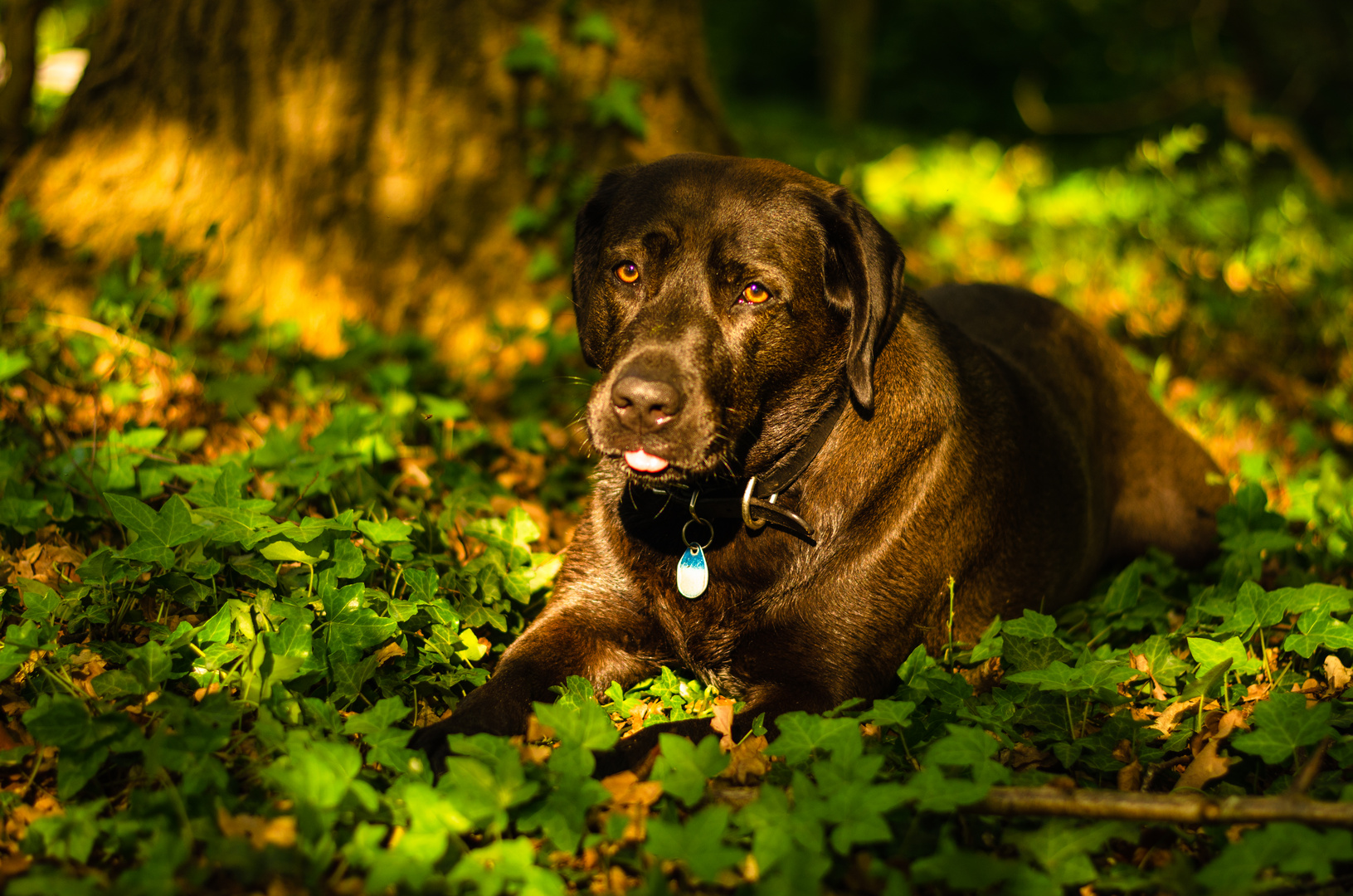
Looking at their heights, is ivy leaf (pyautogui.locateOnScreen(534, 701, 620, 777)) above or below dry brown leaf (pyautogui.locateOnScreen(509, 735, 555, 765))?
above

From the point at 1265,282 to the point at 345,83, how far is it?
564cm

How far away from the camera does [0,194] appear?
16.4 feet

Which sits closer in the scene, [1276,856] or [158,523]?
[1276,856]

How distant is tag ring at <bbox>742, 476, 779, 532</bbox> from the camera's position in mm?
3051

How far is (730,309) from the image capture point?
9.82 ft

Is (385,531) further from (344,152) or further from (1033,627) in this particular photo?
(344,152)

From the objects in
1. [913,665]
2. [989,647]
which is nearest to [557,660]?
[913,665]

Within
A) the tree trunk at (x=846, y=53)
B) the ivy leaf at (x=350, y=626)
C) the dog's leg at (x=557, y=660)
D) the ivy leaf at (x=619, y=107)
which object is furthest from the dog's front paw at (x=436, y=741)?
the tree trunk at (x=846, y=53)

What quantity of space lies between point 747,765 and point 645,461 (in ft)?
2.86

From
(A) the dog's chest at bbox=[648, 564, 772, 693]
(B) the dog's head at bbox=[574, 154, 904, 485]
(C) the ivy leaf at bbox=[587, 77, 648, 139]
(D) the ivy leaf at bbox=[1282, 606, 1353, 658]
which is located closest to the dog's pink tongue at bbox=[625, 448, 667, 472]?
(B) the dog's head at bbox=[574, 154, 904, 485]

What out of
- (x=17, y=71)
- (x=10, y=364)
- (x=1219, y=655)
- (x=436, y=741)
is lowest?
(x=436, y=741)

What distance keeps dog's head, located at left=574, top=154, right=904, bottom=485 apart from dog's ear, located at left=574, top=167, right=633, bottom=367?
0.28 feet

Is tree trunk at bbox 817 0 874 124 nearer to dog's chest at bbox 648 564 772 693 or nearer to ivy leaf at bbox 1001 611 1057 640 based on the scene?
dog's chest at bbox 648 564 772 693

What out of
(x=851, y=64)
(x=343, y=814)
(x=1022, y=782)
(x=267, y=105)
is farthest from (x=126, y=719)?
(x=851, y=64)
